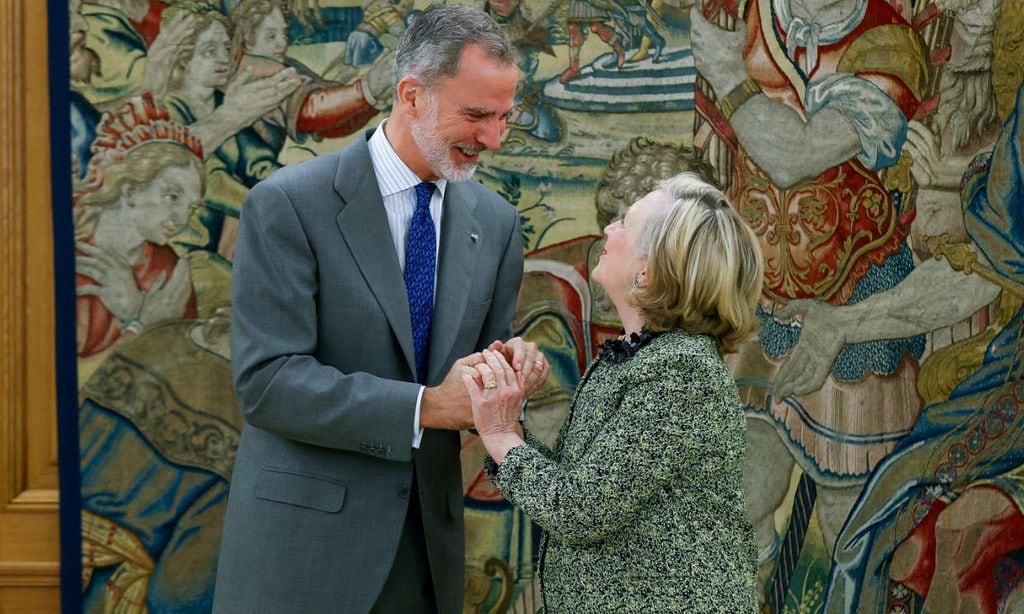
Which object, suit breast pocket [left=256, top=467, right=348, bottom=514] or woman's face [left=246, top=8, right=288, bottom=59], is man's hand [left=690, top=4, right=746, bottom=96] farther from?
suit breast pocket [left=256, top=467, right=348, bottom=514]

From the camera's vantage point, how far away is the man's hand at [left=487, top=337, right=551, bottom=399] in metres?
2.57

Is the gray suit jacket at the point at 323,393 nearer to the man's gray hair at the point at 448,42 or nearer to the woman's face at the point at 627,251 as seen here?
the man's gray hair at the point at 448,42

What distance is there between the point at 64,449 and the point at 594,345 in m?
1.90

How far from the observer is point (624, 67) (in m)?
3.97

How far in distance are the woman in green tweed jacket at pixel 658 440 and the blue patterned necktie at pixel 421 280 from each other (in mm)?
332

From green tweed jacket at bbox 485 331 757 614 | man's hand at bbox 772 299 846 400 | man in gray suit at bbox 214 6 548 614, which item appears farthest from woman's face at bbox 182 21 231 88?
man's hand at bbox 772 299 846 400

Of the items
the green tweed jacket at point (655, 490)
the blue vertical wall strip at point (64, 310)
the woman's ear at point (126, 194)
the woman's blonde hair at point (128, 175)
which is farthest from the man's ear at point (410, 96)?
the blue vertical wall strip at point (64, 310)

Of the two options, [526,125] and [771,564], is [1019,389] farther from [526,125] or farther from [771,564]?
[526,125]

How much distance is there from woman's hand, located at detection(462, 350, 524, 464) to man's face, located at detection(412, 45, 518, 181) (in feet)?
1.91

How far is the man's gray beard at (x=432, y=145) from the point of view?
2.75 m

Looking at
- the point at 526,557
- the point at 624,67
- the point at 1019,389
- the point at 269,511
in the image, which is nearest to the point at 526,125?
the point at 624,67

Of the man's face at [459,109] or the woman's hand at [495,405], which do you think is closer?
the woman's hand at [495,405]

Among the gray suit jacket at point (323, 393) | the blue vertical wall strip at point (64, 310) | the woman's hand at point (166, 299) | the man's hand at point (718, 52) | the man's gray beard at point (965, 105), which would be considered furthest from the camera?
the man's gray beard at point (965, 105)

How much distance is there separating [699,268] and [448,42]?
90 cm
